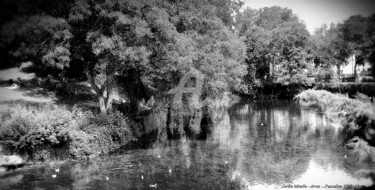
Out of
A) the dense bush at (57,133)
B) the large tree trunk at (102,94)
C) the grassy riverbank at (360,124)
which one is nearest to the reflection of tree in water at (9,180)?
the dense bush at (57,133)

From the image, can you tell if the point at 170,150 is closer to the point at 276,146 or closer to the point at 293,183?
the point at 276,146

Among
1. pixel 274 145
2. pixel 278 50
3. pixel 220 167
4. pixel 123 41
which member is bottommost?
pixel 220 167

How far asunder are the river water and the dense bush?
1.32 meters

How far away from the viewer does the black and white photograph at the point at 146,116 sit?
770 inches

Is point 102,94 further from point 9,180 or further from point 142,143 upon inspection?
point 9,180

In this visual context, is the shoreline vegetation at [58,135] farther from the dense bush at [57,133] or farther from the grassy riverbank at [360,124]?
the grassy riverbank at [360,124]

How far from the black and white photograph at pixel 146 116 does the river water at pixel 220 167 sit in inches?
4.0

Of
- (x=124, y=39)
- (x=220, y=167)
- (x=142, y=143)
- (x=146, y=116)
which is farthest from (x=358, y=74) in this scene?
(x=124, y=39)

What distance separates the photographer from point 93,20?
25891 millimetres

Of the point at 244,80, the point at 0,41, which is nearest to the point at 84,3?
the point at 0,41

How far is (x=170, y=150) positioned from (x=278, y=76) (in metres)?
52.5

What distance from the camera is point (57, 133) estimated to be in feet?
74.2

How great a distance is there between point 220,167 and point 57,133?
436 inches

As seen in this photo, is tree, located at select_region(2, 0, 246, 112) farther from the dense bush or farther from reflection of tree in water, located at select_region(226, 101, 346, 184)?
reflection of tree in water, located at select_region(226, 101, 346, 184)
